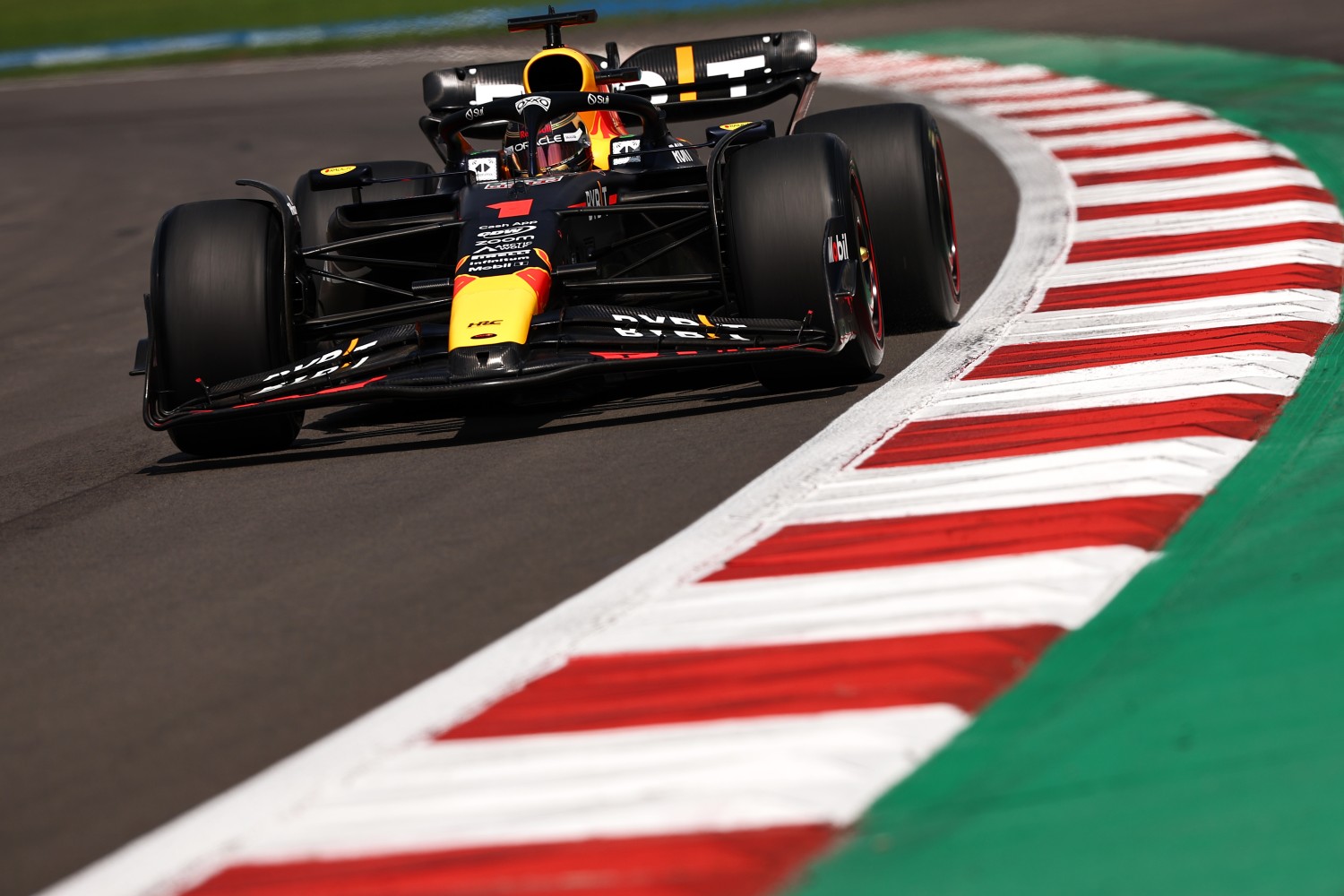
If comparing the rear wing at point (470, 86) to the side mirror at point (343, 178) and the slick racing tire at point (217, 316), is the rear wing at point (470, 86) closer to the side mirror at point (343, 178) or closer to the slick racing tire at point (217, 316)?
the side mirror at point (343, 178)

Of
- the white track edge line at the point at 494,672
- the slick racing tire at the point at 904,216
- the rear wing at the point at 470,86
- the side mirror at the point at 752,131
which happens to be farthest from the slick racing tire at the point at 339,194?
the white track edge line at the point at 494,672

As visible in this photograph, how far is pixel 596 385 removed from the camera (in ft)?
23.4

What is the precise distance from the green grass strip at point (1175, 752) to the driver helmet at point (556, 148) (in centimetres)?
370

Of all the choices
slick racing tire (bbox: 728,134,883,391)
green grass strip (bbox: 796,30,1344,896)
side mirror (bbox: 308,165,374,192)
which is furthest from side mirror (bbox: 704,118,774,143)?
green grass strip (bbox: 796,30,1344,896)

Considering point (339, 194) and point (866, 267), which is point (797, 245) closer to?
point (866, 267)

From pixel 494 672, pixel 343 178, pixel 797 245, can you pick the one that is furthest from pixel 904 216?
pixel 494 672

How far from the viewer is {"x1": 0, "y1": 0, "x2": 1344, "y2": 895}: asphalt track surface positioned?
3.87 metres

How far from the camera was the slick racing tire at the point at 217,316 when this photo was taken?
264 inches

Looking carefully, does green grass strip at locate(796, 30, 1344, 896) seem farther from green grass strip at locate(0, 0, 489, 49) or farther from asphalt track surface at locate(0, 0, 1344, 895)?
green grass strip at locate(0, 0, 489, 49)

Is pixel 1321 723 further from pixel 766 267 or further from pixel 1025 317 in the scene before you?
pixel 1025 317

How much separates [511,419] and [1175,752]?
12.9 ft

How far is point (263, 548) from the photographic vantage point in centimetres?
541

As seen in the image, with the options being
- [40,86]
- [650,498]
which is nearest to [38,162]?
[40,86]

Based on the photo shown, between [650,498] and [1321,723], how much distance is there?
247 cm
